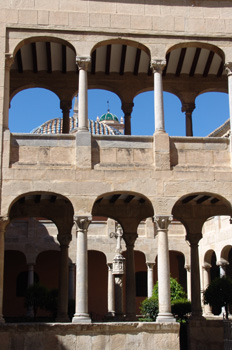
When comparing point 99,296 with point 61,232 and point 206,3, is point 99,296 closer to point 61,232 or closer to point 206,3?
point 61,232

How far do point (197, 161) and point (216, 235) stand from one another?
39.5 ft

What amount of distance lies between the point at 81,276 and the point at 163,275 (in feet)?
7.05

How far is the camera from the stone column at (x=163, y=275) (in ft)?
47.1

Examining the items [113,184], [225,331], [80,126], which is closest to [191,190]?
[113,184]

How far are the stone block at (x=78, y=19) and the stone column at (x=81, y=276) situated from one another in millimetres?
5589

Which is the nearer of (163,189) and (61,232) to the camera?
(163,189)

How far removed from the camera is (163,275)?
14.7 metres

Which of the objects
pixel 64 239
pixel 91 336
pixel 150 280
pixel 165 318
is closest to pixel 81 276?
pixel 91 336

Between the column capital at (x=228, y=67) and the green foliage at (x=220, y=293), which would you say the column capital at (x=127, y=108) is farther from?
the green foliage at (x=220, y=293)

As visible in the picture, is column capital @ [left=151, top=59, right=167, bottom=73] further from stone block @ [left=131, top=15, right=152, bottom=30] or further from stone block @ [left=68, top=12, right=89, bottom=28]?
stone block @ [left=68, top=12, right=89, bottom=28]

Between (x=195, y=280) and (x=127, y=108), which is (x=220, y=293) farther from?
(x=127, y=108)

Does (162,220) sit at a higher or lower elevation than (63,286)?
higher

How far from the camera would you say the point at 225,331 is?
16812mm

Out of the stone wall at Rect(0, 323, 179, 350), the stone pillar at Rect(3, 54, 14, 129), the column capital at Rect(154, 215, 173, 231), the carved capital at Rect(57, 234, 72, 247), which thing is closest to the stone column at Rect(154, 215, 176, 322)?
the column capital at Rect(154, 215, 173, 231)
